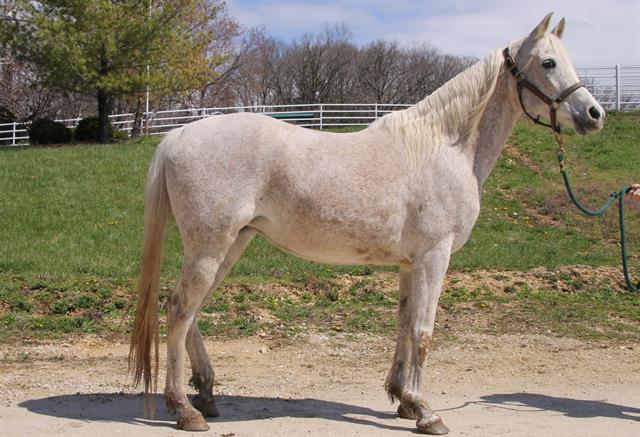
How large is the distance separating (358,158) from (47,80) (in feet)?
65.8

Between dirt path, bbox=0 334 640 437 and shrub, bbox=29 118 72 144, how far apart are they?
56.1 feet

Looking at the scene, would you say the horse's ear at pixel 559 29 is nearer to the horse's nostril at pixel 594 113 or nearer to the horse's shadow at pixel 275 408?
the horse's nostril at pixel 594 113

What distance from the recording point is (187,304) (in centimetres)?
491

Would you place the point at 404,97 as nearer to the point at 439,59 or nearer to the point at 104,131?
the point at 439,59

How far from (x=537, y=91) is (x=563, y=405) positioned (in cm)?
240

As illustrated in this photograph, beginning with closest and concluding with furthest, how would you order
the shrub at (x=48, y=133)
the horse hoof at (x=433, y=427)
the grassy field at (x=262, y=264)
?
the horse hoof at (x=433, y=427)
the grassy field at (x=262, y=264)
the shrub at (x=48, y=133)

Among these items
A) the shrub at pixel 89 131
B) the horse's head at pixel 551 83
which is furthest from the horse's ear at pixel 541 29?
the shrub at pixel 89 131

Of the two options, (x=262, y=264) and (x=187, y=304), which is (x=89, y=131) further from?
(x=187, y=304)

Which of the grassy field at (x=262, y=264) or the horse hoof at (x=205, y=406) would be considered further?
the grassy field at (x=262, y=264)

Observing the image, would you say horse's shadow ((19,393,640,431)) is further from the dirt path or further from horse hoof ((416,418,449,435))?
horse hoof ((416,418,449,435))

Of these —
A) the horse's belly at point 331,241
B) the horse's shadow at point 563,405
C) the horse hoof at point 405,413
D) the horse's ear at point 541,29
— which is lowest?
the horse's shadow at point 563,405

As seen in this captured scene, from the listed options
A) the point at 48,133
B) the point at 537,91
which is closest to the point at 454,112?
the point at 537,91

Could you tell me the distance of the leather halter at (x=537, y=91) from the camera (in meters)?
5.11

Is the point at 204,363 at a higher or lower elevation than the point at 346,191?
lower
